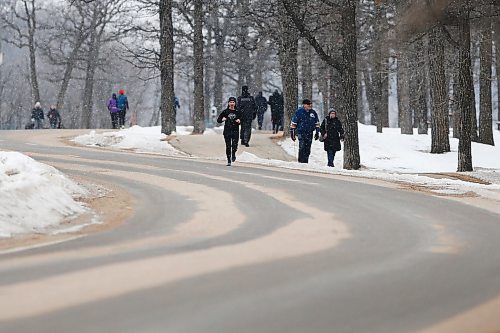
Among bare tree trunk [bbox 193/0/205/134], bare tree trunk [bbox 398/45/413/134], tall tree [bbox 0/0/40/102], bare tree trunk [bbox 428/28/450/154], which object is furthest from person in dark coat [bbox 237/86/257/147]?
tall tree [bbox 0/0/40/102]

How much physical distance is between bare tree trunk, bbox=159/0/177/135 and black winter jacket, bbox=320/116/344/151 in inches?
354

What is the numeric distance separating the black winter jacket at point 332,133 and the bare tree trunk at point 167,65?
9.00 meters

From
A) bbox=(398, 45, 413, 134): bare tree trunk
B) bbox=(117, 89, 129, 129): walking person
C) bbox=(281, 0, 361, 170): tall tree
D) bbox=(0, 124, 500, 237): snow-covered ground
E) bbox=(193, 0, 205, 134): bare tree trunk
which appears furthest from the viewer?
bbox=(398, 45, 413, 134): bare tree trunk

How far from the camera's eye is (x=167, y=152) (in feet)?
84.0

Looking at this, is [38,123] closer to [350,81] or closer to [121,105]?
[121,105]

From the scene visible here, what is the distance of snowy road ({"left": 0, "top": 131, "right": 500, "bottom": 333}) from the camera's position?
469 cm

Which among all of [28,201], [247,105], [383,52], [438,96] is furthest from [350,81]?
[383,52]

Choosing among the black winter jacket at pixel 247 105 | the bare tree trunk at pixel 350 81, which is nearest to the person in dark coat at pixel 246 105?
the black winter jacket at pixel 247 105

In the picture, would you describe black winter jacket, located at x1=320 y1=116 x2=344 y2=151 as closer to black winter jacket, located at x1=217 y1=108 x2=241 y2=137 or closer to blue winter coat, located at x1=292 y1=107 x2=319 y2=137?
blue winter coat, located at x1=292 y1=107 x2=319 y2=137

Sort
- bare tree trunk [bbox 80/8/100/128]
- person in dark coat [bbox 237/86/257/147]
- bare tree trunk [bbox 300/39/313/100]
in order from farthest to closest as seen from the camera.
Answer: bare tree trunk [bbox 80/8/100/128] < bare tree trunk [bbox 300/39/313/100] < person in dark coat [bbox 237/86/257/147]

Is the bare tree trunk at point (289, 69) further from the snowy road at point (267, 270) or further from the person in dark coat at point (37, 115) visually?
the person in dark coat at point (37, 115)

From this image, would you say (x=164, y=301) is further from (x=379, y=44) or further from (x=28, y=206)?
(x=379, y=44)

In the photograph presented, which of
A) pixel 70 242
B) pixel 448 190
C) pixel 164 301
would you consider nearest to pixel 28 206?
pixel 70 242

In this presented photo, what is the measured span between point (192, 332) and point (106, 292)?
3.67 feet
